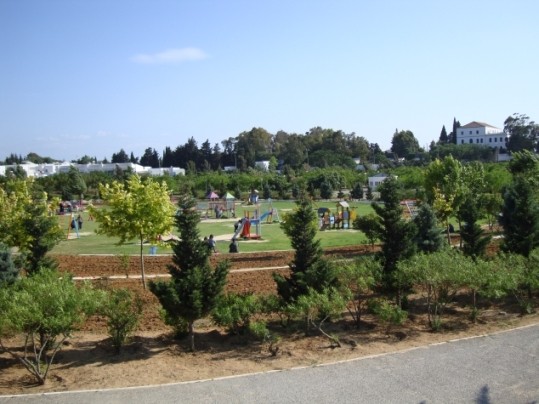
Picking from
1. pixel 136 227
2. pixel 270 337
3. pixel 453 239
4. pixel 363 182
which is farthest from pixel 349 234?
pixel 363 182

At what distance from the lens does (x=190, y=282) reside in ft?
46.9

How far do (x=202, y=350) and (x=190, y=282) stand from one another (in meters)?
2.01

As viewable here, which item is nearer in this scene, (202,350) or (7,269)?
(202,350)

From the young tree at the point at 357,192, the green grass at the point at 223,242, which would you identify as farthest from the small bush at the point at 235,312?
the young tree at the point at 357,192

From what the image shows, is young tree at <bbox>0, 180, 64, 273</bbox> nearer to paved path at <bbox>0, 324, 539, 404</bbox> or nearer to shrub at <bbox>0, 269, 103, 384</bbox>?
shrub at <bbox>0, 269, 103, 384</bbox>

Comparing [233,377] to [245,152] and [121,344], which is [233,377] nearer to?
[121,344]

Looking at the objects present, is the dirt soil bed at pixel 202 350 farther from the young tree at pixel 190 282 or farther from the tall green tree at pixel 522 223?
the tall green tree at pixel 522 223

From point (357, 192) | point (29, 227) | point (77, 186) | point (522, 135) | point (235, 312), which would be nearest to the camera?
point (235, 312)

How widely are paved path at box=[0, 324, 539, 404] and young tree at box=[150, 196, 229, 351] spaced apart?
8.03 ft

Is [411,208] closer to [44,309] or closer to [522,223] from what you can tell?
[522,223]

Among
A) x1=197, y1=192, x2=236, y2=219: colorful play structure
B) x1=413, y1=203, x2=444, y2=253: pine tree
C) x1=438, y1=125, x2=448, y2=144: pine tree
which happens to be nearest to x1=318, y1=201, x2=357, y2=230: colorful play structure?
x1=197, y1=192, x2=236, y2=219: colorful play structure

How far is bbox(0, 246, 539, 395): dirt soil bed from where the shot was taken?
42.2 ft

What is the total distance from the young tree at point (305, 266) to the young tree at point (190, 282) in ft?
7.21

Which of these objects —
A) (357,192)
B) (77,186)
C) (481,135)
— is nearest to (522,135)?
(481,135)
